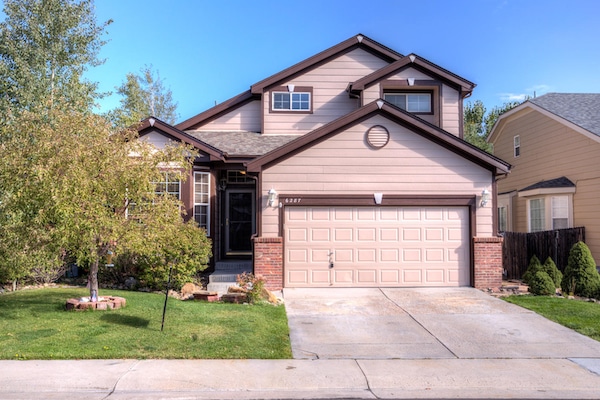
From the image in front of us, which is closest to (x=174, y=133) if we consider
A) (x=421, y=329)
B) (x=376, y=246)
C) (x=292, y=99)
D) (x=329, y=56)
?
(x=292, y=99)

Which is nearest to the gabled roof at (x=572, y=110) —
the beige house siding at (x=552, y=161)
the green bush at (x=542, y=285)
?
the beige house siding at (x=552, y=161)

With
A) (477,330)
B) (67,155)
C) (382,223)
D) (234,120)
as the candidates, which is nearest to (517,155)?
(382,223)

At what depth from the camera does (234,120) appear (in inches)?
660

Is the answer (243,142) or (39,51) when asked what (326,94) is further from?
(39,51)

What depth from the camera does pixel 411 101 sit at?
1644 cm

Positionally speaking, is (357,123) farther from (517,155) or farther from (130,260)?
(517,155)

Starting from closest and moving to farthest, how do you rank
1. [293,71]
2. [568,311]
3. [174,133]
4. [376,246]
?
[568,311] < [376,246] < [174,133] < [293,71]

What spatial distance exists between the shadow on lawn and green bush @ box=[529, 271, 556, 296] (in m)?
9.23

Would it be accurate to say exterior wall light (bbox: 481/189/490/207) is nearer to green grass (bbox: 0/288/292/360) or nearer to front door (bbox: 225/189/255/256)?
green grass (bbox: 0/288/292/360)

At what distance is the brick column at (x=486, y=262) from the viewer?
12375 millimetres

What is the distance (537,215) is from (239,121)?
1224 cm

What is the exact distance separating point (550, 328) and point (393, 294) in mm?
3922

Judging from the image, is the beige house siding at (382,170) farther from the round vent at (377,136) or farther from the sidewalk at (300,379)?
the sidewalk at (300,379)

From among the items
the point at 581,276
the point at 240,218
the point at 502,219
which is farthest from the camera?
the point at 502,219
